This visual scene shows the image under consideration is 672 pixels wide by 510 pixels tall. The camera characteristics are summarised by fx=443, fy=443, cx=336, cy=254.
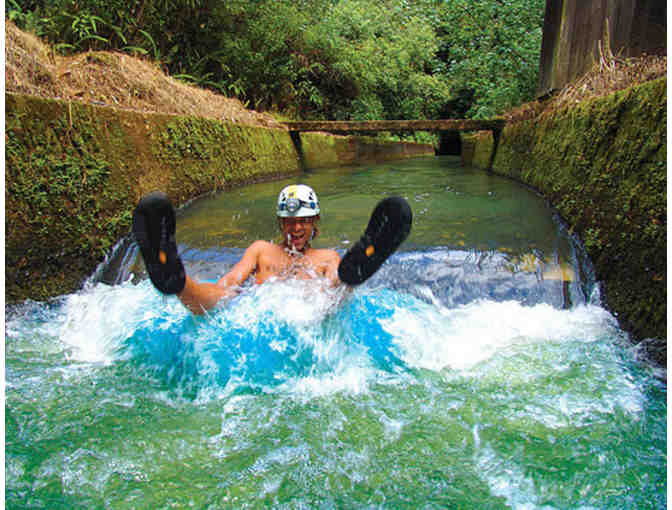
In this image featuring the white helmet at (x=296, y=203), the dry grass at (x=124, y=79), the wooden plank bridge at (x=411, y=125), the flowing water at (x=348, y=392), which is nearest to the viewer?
the flowing water at (x=348, y=392)

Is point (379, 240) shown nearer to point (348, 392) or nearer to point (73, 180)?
point (348, 392)

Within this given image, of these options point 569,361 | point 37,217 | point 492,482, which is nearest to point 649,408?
point 569,361

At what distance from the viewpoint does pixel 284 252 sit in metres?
3.76

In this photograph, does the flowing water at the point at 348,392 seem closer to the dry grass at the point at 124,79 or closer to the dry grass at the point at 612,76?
the dry grass at the point at 612,76

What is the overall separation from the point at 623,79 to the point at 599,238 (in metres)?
2.02

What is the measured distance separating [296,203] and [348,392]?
5.00 ft

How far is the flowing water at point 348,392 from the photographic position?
2016mm

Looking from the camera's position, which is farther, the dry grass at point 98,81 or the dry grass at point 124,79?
the dry grass at point 98,81

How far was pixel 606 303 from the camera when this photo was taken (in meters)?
3.54

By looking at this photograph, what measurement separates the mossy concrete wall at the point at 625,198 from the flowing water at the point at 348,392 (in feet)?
0.71

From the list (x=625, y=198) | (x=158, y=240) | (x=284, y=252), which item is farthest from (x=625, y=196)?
(x=158, y=240)

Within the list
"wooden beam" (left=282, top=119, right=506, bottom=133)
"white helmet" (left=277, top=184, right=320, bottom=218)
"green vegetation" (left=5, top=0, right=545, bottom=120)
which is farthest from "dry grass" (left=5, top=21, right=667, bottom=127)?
"white helmet" (left=277, top=184, right=320, bottom=218)

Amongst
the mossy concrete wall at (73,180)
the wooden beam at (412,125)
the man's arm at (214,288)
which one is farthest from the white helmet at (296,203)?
the wooden beam at (412,125)

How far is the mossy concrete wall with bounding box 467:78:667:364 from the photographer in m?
3.00
